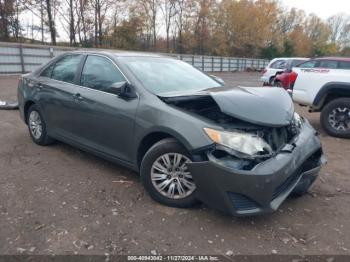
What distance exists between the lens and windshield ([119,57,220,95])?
12.7 ft

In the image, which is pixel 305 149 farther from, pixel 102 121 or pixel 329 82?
pixel 329 82

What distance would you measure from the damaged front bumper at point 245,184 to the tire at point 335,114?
4059mm

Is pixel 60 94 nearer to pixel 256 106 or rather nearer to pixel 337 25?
pixel 256 106

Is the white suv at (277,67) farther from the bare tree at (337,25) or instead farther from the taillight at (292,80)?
the bare tree at (337,25)

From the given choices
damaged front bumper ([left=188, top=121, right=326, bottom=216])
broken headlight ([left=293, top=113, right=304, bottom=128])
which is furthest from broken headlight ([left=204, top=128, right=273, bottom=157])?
broken headlight ([left=293, top=113, right=304, bottom=128])

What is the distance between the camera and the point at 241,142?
299 cm

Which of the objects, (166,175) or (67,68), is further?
(67,68)

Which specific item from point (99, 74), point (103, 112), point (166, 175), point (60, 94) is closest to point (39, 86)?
point (60, 94)

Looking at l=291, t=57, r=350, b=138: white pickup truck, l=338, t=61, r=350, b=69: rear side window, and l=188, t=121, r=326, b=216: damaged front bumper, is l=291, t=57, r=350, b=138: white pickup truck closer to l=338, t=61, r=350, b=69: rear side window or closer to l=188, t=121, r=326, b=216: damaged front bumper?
l=338, t=61, r=350, b=69: rear side window

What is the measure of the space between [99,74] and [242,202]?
8.07 ft

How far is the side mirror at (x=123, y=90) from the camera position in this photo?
3.69 metres

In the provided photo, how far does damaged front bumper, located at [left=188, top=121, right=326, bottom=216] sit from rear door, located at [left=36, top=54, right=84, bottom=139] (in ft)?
7.35

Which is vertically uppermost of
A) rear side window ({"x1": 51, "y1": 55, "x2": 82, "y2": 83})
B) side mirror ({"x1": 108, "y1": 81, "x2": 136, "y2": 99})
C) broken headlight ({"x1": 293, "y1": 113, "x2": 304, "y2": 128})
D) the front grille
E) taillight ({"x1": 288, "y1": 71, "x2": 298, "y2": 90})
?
rear side window ({"x1": 51, "y1": 55, "x2": 82, "y2": 83})

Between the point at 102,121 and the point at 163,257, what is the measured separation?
191 centimetres
